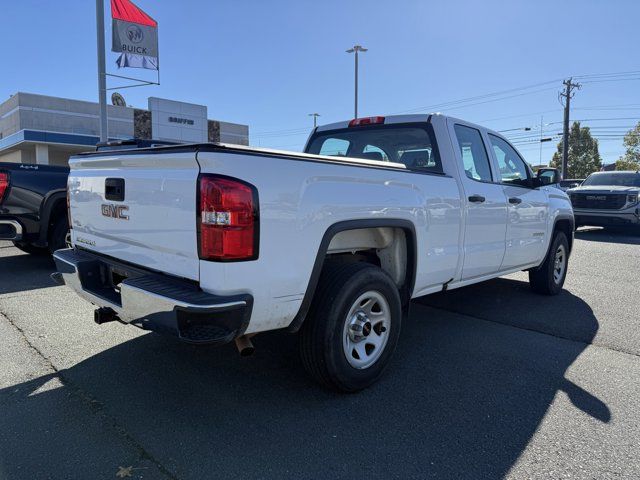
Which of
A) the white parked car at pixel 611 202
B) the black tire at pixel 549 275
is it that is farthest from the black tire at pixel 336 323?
the white parked car at pixel 611 202

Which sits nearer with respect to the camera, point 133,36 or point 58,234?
point 58,234

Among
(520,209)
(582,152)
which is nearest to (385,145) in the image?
(520,209)

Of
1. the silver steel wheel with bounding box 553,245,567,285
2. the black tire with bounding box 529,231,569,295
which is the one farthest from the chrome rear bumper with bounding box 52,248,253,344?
the silver steel wheel with bounding box 553,245,567,285

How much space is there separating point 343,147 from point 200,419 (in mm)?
3118

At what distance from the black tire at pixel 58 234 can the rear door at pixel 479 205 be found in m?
5.62

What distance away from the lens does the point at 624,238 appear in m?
13.7

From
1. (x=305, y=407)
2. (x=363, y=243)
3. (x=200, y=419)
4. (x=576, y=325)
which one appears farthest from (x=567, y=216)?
(x=200, y=419)

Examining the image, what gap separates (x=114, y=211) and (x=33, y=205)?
14.6 feet

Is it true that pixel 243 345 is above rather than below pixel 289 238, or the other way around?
below

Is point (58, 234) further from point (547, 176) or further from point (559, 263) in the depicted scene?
point (559, 263)

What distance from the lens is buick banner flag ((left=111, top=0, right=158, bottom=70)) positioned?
13.6 meters

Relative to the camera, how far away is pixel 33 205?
268 inches

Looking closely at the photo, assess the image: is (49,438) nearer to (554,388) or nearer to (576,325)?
(554,388)

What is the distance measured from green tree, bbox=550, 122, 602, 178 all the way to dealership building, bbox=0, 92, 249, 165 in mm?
42959
